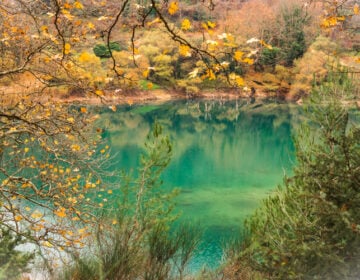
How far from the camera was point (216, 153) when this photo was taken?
2742cm

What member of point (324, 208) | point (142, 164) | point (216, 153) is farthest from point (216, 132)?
point (324, 208)

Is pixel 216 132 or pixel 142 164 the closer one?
pixel 142 164

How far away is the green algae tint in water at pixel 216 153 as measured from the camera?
1502 cm

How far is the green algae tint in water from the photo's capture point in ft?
49.3

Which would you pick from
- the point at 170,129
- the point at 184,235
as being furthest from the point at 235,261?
the point at 170,129

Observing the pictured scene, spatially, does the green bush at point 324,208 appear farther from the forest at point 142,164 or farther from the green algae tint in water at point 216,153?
the green algae tint in water at point 216,153

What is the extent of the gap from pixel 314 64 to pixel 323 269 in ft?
153

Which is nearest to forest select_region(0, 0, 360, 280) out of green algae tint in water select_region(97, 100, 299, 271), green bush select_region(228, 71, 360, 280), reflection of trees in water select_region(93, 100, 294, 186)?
green bush select_region(228, 71, 360, 280)

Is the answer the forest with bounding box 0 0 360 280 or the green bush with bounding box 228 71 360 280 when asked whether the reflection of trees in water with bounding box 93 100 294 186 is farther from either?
the green bush with bounding box 228 71 360 280

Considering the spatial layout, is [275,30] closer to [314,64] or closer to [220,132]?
[314,64]

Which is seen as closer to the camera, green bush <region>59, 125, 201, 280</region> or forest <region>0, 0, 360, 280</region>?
forest <region>0, 0, 360, 280</region>

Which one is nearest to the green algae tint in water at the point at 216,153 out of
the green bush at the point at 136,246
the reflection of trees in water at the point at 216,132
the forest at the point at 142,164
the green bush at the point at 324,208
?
the reflection of trees in water at the point at 216,132

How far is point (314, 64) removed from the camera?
156ft

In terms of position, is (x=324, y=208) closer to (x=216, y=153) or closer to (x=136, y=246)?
(x=136, y=246)
